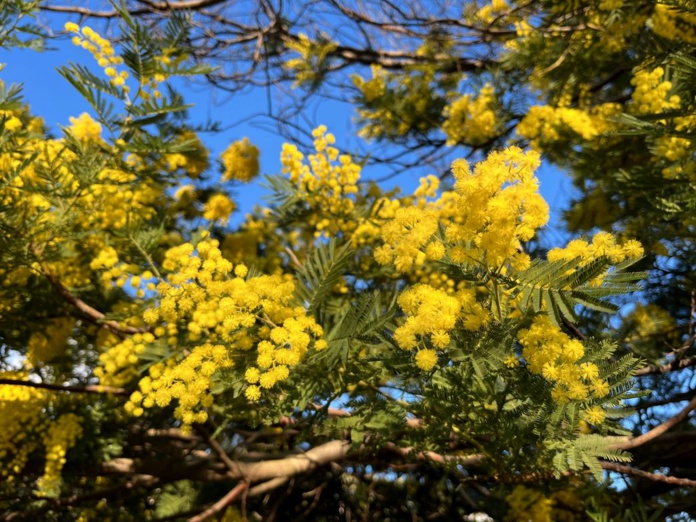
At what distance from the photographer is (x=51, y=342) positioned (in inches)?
116

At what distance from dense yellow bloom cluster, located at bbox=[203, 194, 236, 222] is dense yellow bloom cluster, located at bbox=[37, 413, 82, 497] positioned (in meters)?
1.57

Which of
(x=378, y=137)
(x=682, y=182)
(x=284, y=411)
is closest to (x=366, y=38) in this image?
(x=378, y=137)

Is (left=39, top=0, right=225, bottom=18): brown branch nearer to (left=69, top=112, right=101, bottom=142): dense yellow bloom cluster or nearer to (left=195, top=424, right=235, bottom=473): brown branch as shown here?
(left=69, top=112, right=101, bottom=142): dense yellow bloom cluster

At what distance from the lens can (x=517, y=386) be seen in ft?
4.40

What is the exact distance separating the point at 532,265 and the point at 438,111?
10.9 ft

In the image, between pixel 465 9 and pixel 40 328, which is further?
pixel 465 9

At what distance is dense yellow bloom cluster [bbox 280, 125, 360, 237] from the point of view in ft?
8.89

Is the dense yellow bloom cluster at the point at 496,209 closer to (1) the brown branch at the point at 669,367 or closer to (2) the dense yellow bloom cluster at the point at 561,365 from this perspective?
(2) the dense yellow bloom cluster at the point at 561,365

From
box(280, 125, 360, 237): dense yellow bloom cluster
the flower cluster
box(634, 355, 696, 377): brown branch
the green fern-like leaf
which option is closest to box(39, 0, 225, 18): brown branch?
the flower cluster

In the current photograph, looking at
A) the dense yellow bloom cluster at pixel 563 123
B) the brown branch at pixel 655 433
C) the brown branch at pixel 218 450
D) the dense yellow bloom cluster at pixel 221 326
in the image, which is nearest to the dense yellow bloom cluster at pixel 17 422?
the brown branch at pixel 218 450

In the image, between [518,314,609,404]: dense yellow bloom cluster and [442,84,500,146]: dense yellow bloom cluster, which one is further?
[442,84,500,146]: dense yellow bloom cluster

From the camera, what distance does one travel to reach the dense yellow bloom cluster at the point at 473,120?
146 inches

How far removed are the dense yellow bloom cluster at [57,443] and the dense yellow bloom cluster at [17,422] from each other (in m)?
0.08

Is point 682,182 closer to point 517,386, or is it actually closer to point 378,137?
point 517,386
